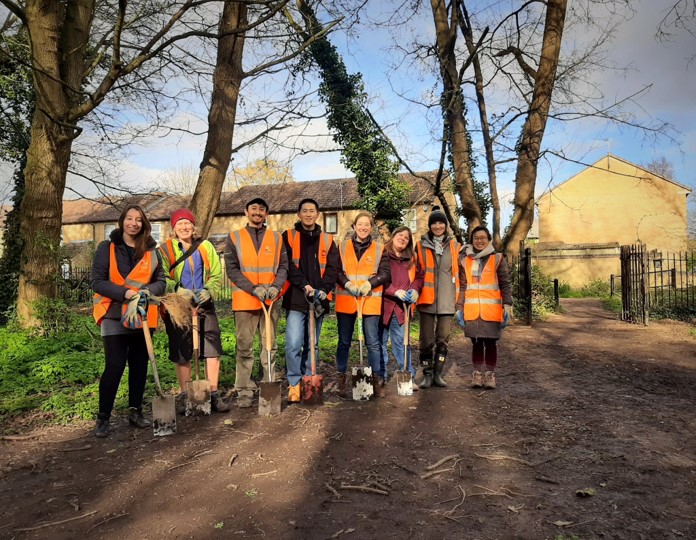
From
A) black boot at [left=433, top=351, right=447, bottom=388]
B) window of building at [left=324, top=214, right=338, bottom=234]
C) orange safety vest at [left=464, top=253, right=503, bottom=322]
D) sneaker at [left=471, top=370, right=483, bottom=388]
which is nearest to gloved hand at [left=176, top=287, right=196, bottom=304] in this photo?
black boot at [left=433, top=351, right=447, bottom=388]

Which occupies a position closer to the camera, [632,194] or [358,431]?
[358,431]

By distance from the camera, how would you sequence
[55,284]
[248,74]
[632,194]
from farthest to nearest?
1. [632,194]
2. [248,74]
3. [55,284]

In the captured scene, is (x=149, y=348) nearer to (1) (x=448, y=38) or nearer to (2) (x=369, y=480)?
(2) (x=369, y=480)

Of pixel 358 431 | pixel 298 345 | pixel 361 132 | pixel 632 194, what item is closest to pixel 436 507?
pixel 358 431

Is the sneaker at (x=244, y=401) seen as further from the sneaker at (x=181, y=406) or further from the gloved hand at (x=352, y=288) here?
the gloved hand at (x=352, y=288)

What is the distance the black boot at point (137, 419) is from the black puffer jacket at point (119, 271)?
0.98 metres

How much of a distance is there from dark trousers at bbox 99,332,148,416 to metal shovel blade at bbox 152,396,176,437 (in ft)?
1.26

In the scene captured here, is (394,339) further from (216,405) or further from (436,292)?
(216,405)

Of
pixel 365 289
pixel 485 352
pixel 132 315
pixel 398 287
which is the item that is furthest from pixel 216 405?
pixel 485 352

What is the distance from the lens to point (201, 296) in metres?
5.06

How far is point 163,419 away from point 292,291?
1.83 metres

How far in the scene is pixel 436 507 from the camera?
10.1 feet

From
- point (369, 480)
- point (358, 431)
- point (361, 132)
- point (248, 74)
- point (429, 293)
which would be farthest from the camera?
point (361, 132)

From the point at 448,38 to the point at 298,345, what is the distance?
10.1 m
